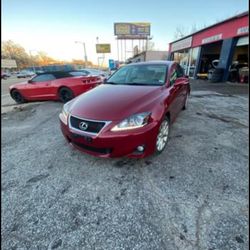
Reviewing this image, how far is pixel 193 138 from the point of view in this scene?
352 cm

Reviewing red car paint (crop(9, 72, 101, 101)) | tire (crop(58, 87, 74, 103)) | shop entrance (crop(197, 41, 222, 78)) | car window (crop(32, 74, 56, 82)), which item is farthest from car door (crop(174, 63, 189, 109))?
shop entrance (crop(197, 41, 222, 78))

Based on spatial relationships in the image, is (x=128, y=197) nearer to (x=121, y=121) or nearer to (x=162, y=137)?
(x=121, y=121)

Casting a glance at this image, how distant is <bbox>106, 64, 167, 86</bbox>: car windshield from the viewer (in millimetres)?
3391

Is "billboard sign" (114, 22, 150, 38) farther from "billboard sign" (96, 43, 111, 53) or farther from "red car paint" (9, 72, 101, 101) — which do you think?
"red car paint" (9, 72, 101, 101)

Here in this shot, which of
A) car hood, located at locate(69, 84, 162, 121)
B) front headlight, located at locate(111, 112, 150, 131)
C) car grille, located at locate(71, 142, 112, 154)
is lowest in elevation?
car grille, located at locate(71, 142, 112, 154)

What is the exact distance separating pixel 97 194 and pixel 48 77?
6.59 m

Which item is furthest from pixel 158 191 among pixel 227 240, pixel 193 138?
pixel 193 138

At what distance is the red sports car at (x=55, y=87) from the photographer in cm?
697

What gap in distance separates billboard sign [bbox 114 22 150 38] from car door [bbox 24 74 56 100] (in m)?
39.7

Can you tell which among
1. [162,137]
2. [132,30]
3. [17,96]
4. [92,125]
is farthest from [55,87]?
[132,30]

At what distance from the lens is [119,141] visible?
2256mm

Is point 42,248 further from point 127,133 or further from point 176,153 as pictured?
point 176,153

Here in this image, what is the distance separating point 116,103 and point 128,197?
1.34 meters

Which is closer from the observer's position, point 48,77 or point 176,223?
point 176,223
